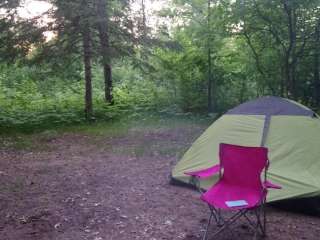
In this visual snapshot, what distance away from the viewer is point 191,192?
4.87 metres

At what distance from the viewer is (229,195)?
3.61 metres

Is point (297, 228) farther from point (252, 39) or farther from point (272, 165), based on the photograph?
A: point (252, 39)

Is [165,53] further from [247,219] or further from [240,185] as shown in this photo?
[247,219]

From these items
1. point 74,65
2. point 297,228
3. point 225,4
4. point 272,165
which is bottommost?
point 297,228

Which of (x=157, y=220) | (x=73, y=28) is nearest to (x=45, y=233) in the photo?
(x=157, y=220)

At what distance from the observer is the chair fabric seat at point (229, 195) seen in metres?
3.37

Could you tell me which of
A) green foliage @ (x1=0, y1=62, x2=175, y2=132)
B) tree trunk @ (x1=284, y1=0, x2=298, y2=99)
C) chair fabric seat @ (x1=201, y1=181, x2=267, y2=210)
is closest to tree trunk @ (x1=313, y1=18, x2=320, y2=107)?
tree trunk @ (x1=284, y1=0, x2=298, y2=99)

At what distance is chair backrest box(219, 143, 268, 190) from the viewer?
3670 millimetres

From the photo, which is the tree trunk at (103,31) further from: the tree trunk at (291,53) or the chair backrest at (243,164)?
the chair backrest at (243,164)

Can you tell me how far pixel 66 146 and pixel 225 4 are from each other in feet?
17.2

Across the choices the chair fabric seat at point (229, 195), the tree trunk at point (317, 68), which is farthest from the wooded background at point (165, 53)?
the chair fabric seat at point (229, 195)

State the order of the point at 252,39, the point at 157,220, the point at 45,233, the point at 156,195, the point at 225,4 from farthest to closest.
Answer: the point at 252,39
the point at 225,4
the point at 156,195
the point at 157,220
the point at 45,233

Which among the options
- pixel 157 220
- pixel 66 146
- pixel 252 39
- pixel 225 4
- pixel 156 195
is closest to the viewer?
pixel 157 220

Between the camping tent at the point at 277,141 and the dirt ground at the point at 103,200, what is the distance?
13.1 inches
